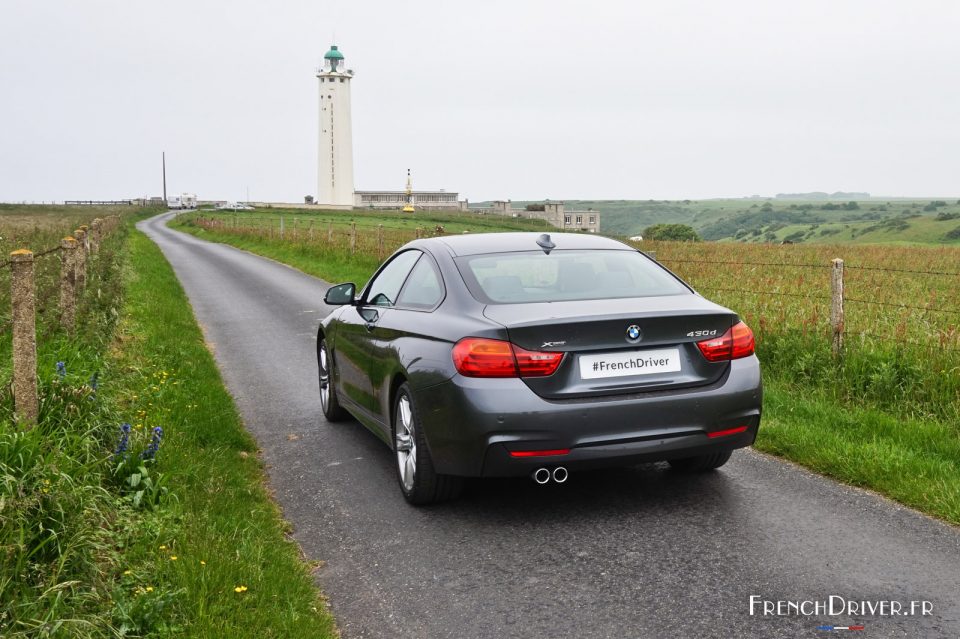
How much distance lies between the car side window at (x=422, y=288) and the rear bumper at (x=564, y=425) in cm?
78

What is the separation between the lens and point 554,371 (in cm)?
454

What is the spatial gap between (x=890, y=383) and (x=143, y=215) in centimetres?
10633

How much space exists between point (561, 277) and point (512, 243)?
59cm

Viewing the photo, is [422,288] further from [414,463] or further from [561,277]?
[414,463]

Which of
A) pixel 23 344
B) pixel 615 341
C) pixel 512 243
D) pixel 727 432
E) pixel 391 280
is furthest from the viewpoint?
pixel 391 280

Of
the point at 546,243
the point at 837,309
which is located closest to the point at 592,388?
the point at 546,243

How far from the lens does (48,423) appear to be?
525cm

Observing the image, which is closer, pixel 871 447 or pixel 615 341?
pixel 615 341

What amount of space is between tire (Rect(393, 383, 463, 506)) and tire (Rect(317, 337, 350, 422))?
6.52ft

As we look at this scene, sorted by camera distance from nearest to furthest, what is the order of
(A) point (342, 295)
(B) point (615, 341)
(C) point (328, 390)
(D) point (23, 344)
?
(B) point (615, 341)
(D) point (23, 344)
(A) point (342, 295)
(C) point (328, 390)

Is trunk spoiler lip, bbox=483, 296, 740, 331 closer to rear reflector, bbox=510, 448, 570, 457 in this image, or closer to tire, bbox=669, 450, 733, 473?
A: rear reflector, bbox=510, 448, 570, 457

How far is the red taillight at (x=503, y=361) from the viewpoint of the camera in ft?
14.9

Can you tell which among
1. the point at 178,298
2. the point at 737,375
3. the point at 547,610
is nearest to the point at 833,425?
the point at 737,375

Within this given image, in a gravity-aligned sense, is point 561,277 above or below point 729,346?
above
